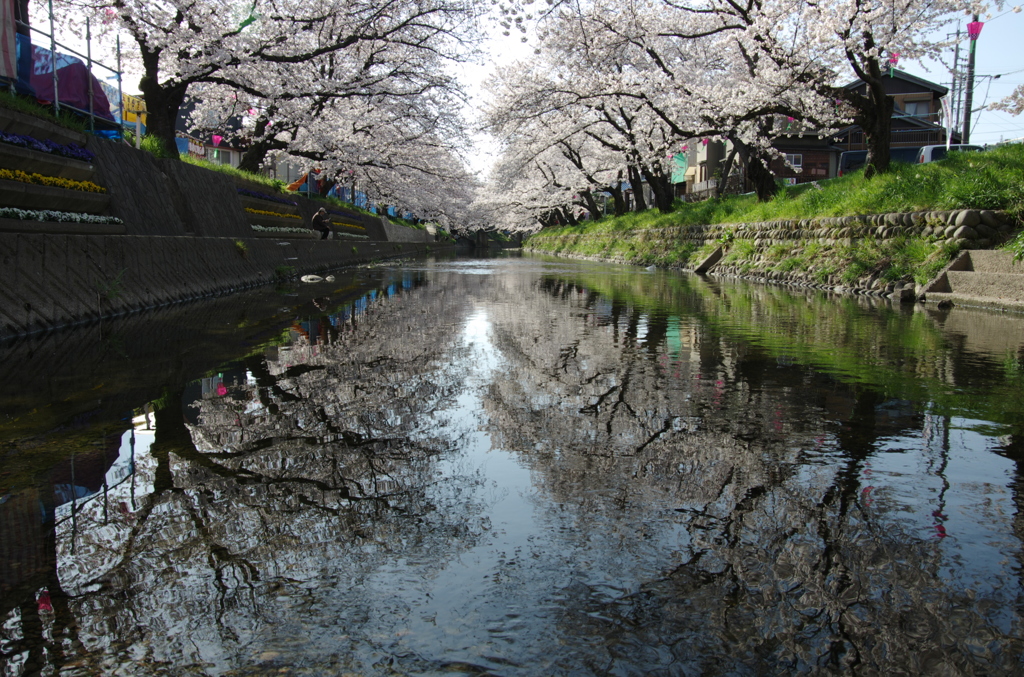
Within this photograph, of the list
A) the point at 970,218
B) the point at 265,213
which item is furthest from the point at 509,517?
the point at 265,213

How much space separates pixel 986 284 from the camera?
39.1 feet

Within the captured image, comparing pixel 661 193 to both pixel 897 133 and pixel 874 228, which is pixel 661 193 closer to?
pixel 874 228

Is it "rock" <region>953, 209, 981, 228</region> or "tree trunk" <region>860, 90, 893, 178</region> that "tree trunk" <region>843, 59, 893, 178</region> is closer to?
"tree trunk" <region>860, 90, 893, 178</region>

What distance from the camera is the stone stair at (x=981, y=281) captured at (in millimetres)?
11310

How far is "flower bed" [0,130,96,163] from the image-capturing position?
9.88 meters

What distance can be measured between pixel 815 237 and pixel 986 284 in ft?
21.3

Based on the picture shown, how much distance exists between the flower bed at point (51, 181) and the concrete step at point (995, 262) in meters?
14.3

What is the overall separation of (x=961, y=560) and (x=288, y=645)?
7.30 feet

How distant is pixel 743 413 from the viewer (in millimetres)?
4789

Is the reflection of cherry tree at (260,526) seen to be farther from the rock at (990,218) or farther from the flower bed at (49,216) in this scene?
the rock at (990,218)

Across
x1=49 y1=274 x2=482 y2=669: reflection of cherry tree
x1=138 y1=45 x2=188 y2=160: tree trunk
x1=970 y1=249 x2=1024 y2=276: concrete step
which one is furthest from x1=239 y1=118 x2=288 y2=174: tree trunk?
x1=49 y1=274 x2=482 y2=669: reflection of cherry tree

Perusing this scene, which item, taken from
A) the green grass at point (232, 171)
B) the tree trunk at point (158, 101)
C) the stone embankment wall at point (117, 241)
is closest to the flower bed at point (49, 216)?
the stone embankment wall at point (117, 241)

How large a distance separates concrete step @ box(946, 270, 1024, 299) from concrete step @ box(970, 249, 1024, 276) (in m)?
0.09

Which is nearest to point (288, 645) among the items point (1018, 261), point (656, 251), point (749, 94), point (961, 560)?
point (961, 560)
